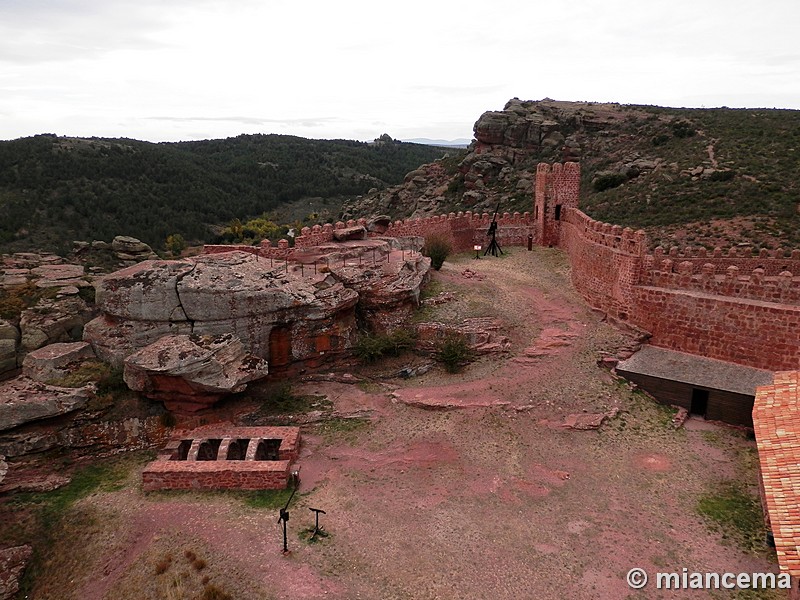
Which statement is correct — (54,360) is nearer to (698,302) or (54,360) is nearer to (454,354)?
(454,354)

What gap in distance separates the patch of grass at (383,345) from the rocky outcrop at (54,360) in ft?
25.0

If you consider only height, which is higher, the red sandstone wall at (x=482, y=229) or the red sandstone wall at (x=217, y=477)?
the red sandstone wall at (x=482, y=229)

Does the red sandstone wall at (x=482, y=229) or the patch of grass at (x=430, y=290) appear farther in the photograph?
the red sandstone wall at (x=482, y=229)

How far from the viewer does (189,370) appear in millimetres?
13930

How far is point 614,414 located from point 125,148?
5962 cm

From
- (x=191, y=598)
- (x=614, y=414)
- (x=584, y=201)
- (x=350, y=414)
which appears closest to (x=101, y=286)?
(x=350, y=414)

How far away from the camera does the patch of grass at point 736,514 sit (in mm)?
10459

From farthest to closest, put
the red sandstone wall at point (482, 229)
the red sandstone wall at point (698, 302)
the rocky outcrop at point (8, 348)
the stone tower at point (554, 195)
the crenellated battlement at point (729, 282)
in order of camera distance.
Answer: the red sandstone wall at point (482, 229)
the stone tower at point (554, 195)
the crenellated battlement at point (729, 282)
the red sandstone wall at point (698, 302)
the rocky outcrop at point (8, 348)

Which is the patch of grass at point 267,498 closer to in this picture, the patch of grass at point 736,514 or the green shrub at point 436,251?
the patch of grass at point 736,514

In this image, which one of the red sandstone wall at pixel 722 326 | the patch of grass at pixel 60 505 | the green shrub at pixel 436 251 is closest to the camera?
the patch of grass at pixel 60 505

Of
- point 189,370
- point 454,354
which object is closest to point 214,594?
point 189,370

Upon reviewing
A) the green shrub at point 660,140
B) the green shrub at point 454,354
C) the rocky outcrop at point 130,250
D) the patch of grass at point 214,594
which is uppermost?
the green shrub at point 660,140

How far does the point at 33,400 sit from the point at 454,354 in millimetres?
11189

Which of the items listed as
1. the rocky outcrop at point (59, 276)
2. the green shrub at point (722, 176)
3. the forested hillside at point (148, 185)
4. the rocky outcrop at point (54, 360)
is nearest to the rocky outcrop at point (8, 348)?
the rocky outcrop at point (54, 360)
